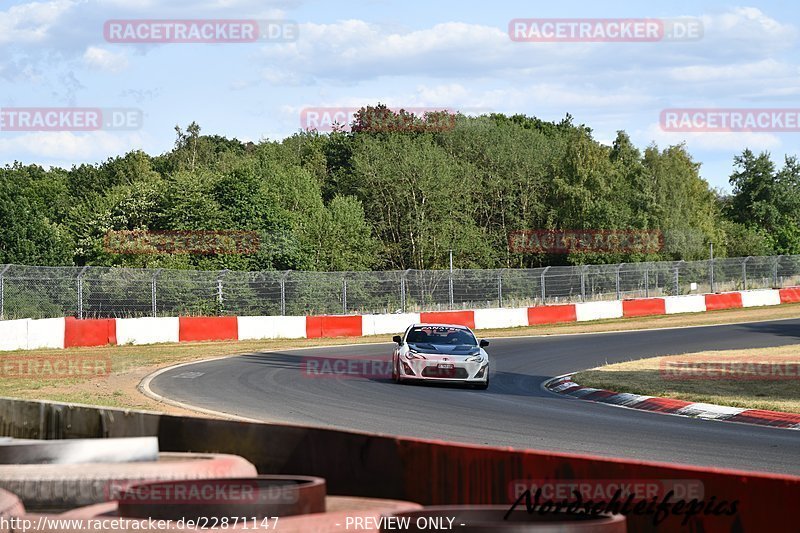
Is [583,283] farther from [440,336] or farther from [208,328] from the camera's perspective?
[440,336]

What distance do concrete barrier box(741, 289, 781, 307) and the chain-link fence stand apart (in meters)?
3.13

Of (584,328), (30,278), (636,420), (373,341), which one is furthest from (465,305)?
(636,420)

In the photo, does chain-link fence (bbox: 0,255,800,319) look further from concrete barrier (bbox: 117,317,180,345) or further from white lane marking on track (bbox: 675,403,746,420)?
white lane marking on track (bbox: 675,403,746,420)

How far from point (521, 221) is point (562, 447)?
72674mm

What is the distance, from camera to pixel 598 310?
44.6 metres

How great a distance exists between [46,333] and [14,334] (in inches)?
44.6

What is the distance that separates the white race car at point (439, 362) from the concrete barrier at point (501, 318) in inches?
749

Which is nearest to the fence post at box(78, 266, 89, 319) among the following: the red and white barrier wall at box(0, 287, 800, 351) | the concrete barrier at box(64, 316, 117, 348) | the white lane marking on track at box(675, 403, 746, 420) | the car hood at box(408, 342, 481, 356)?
A: the concrete barrier at box(64, 316, 117, 348)

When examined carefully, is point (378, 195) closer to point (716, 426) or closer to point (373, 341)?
point (373, 341)

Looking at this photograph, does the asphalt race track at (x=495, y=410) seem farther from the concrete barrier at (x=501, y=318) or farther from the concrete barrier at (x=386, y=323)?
the concrete barrier at (x=501, y=318)

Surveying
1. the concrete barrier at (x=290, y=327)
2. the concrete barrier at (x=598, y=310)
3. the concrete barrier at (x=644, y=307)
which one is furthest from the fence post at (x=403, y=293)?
the concrete barrier at (x=644, y=307)

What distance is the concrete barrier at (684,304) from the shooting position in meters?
46.6

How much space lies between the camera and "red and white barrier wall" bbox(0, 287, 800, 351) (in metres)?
29.0

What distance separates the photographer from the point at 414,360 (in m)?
20.1
